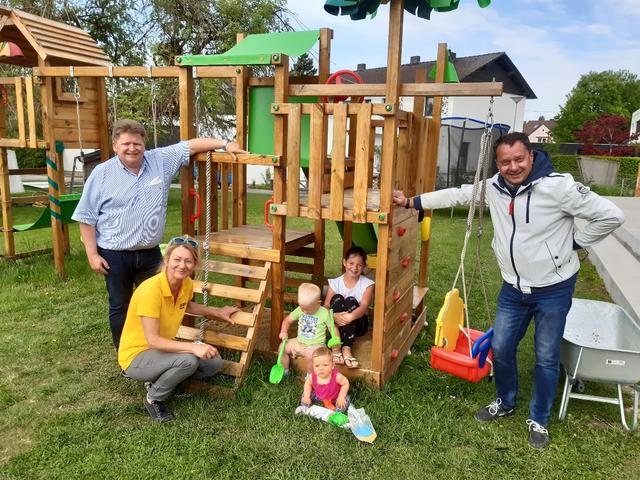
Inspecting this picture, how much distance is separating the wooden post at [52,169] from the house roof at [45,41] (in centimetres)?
24

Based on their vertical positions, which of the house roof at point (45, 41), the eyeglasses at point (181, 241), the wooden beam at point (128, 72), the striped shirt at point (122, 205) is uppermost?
the house roof at point (45, 41)

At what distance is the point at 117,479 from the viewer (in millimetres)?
2881

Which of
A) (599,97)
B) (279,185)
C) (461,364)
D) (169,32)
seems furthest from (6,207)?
(599,97)

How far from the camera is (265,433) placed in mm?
3346

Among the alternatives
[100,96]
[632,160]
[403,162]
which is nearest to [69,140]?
[100,96]

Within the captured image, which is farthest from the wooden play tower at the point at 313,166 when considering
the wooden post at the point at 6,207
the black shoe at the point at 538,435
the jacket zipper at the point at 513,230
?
the wooden post at the point at 6,207

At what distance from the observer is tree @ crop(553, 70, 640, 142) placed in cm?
5494

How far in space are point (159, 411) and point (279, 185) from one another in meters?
1.91

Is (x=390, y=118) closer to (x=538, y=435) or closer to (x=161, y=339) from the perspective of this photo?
(x=161, y=339)

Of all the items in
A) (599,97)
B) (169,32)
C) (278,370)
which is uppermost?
(599,97)

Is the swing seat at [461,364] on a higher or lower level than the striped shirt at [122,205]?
lower

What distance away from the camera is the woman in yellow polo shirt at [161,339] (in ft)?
10.9

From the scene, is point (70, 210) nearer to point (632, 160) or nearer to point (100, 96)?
point (100, 96)

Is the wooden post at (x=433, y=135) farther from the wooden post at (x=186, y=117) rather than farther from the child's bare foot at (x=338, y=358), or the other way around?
the wooden post at (x=186, y=117)
